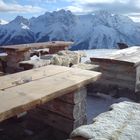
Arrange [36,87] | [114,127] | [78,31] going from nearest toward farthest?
[114,127], [36,87], [78,31]

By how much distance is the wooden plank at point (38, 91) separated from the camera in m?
2.65

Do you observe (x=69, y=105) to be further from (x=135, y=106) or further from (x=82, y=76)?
(x=135, y=106)

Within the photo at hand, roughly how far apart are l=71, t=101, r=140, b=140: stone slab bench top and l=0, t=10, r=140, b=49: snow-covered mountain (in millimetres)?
149786

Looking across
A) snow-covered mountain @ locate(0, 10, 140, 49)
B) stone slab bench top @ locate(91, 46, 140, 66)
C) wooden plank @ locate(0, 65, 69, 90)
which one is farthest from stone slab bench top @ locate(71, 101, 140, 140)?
snow-covered mountain @ locate(0, 10, 140, 49)

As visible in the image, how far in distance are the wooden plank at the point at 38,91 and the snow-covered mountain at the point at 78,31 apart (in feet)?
488

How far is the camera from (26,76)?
363 cm

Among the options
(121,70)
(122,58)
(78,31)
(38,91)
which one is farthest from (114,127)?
(78,31)

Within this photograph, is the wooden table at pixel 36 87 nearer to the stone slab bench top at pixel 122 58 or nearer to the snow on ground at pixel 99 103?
the snow on ground at pixel 99 103

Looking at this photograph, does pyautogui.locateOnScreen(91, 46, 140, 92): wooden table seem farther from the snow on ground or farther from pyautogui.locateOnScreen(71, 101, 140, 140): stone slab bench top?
pyautogui.locateOnScreen(71, 101, 140, 140): stone slab bench top

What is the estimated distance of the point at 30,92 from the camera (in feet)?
9.86

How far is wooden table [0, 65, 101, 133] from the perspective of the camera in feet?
8.86

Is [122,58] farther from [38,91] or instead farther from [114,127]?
[114,127]

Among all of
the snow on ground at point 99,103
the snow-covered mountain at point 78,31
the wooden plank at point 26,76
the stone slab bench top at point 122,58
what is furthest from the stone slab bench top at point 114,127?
the snow-covered mountain at point 78,31

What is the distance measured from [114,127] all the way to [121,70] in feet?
10.6
